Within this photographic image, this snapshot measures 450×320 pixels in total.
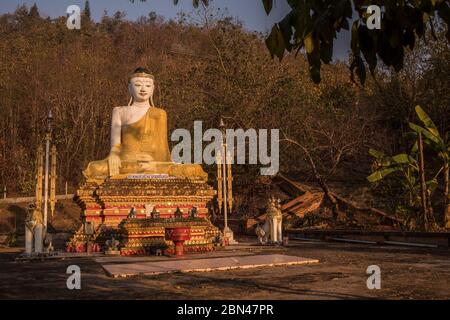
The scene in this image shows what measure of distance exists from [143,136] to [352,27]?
14.8 metres

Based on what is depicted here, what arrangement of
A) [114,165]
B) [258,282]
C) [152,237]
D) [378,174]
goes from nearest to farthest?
[258,282], [152,237], [114,165], [378,174]

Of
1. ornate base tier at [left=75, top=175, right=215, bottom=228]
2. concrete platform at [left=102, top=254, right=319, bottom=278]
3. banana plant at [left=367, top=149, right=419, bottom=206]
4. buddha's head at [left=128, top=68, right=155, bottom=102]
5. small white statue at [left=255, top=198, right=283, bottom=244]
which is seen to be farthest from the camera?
buddha's head at [left=128, top=68, right=155, bottom=102]

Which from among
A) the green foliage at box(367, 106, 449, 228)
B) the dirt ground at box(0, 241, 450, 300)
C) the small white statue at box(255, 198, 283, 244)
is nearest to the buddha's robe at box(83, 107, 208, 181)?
the small white statue at box(255, 198, 283, 244)

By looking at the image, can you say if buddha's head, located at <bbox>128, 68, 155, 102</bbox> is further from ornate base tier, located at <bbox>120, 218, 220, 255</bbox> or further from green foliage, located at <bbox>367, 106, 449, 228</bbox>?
green foliage, located at <bbox>367, 106, 449, 228</bbox>

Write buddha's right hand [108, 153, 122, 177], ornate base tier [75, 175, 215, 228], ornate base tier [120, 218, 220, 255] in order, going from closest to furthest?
ornate base tier [120, 218, 220, 255] → ornate base tier [75, 175, 215, 228] → buddha's right hand [108, 153, 122, 177]

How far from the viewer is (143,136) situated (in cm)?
1694

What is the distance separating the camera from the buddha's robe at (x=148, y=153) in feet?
51.5

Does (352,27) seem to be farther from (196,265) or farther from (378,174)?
(378,174)

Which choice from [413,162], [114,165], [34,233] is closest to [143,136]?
[114,165]

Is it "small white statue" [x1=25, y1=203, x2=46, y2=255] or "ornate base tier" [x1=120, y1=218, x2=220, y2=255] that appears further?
"ornate base tier" [x1=120, y1=218, x2=220, y2=255]

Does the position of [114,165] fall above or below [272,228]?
above

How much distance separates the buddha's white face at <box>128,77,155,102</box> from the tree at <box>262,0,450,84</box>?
1479 cm

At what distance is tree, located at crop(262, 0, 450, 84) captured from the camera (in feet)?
7.91
